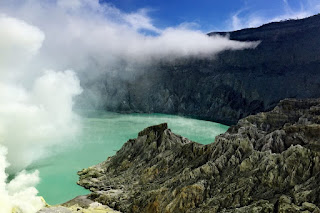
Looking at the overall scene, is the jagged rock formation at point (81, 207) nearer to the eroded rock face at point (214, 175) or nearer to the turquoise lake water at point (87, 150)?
the eroded rock face at point (214, 175)

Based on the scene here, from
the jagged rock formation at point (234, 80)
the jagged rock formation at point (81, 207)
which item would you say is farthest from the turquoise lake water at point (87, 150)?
the jagged rock formation at point (234, 80)

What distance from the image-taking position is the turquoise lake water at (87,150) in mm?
28212

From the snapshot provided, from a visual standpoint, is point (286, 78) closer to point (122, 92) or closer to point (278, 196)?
point (122, 92)

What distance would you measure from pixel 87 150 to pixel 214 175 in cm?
2674

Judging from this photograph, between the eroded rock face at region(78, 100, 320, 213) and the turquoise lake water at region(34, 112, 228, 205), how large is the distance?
2.19m

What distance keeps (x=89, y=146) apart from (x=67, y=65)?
66200 millimetres

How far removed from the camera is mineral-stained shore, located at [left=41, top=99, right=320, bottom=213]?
1769cm

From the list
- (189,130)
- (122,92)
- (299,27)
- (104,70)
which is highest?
(299,27)

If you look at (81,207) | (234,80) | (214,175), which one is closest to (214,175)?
(214,175)

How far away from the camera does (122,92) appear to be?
106 metres

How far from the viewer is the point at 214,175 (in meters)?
21.2

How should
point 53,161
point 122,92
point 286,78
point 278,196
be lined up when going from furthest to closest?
point 122,92
point 286,78
point 53,161
point 278,196

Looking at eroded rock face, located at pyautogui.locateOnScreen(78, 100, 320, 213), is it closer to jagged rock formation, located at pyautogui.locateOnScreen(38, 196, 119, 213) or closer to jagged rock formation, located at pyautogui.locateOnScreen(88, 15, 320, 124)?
jagged rock formation, located at pyautogui.locateOnScreen(38, 196, 119, 213)

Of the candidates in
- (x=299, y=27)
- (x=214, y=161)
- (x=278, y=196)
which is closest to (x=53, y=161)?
(x=214, y=161)
